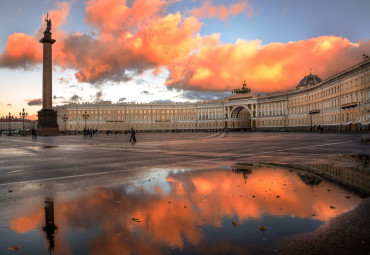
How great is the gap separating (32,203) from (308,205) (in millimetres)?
5220

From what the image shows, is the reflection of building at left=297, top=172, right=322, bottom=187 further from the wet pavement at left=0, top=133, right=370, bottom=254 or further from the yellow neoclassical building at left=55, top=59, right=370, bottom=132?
the yellow neoclassical building at left=55, top=59, right=370, bottom=132

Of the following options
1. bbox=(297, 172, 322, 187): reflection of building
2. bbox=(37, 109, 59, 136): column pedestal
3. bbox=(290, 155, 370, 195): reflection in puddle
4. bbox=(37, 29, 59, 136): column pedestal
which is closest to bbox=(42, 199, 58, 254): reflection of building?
bbox=(297, 172, 322, 187): reflection of building

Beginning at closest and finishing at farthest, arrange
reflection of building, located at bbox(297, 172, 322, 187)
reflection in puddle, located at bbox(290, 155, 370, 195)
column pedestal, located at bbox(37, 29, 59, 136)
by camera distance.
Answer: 1. reflection in puddle, located at bbox(290, 155, 370, 195)
2. reflection of building, located at bbox(297, 172, 322, 187)
3. column pedestal, located at bbox(37, 29, 59, 136)

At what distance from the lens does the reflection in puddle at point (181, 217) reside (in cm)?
374

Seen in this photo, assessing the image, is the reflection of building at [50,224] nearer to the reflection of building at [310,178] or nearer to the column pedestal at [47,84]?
the reflection of building at [310,178]

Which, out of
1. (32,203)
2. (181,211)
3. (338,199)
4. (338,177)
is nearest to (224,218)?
(181,211)

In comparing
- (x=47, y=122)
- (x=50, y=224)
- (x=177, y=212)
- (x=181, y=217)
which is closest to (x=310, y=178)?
(x=177, y=212)

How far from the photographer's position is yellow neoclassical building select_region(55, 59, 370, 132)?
6047 cm

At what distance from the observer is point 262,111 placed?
128 m

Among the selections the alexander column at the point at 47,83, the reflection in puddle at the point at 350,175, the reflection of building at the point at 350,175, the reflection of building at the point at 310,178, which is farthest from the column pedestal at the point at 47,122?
the reflection of building at the point at 310,178

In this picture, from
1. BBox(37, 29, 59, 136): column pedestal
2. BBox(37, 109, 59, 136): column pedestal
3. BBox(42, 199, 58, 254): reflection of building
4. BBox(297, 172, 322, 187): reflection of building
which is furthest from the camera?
BBox(37, 29, 59, 136): column pedestal

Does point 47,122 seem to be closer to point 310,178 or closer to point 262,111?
point 310,178

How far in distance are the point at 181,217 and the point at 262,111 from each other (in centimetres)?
12818

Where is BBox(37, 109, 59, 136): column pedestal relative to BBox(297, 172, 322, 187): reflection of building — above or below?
above
